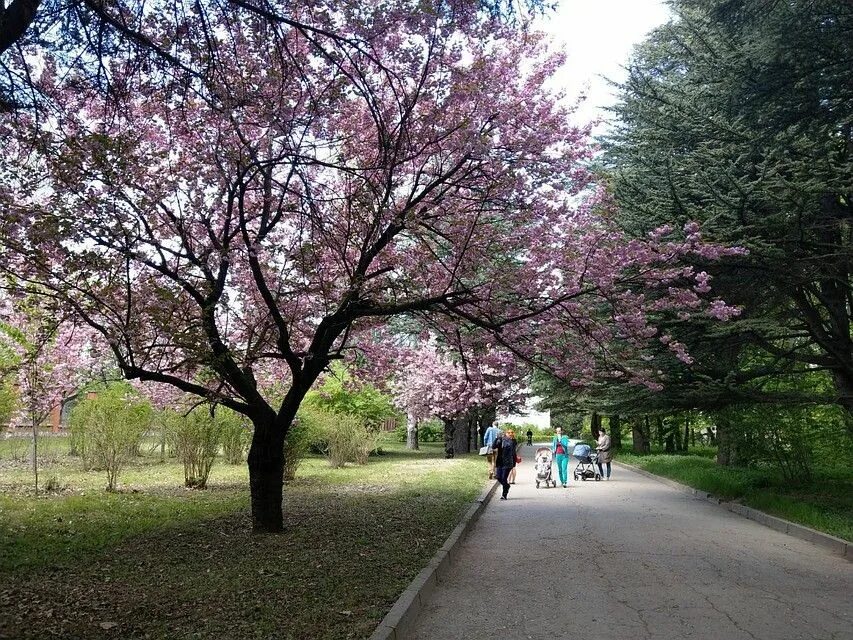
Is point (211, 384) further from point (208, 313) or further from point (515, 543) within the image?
point (515, 543)

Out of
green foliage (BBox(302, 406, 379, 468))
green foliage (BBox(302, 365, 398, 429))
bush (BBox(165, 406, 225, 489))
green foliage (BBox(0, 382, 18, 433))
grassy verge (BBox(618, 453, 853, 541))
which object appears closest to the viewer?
grassy verge (BBox(618, 453, 853, 541))

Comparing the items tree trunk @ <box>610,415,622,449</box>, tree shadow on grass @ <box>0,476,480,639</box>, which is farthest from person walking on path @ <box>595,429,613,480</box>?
tree trunk @ <box>610,415,622,449</box>

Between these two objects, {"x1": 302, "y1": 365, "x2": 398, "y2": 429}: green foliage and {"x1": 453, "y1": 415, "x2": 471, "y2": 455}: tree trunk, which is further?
{"x1": 453, "y1": 415, "x2": 471, "y2": 455}: tree trunk

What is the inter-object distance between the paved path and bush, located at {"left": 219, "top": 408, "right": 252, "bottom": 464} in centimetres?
720

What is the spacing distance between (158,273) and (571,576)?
6589 mm

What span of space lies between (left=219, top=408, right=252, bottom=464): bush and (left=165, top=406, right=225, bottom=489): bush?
0.74m

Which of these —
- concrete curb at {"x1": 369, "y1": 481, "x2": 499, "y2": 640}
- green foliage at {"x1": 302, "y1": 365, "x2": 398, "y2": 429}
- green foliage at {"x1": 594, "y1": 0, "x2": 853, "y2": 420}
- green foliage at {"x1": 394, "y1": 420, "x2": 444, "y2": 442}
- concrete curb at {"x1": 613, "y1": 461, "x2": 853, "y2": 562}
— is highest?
green foliage at {"x1": 594, "y1": 0, "x2": 853, "y2": 420}

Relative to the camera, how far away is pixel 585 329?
9750 mm

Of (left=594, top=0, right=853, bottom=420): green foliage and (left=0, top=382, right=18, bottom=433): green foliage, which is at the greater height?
(left=594, top=0, right=853, bottom=420): green foliage

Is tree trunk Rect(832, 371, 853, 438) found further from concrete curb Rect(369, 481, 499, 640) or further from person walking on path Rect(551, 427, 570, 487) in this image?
person walking on path Rect(551, 427, 570, 487)

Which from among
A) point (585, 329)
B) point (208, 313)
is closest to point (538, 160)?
point (585, 329)

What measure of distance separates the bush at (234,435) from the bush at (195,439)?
0.74 m

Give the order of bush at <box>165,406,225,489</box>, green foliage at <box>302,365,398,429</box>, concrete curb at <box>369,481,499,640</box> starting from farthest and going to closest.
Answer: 1. green foliage at <box>302,365,398,429</box>
2. bush at <box>165,406,225,489</box>
3. concrete curb at <box>369,481,499,640</box>

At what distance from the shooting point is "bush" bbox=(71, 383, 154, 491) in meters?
13.8
